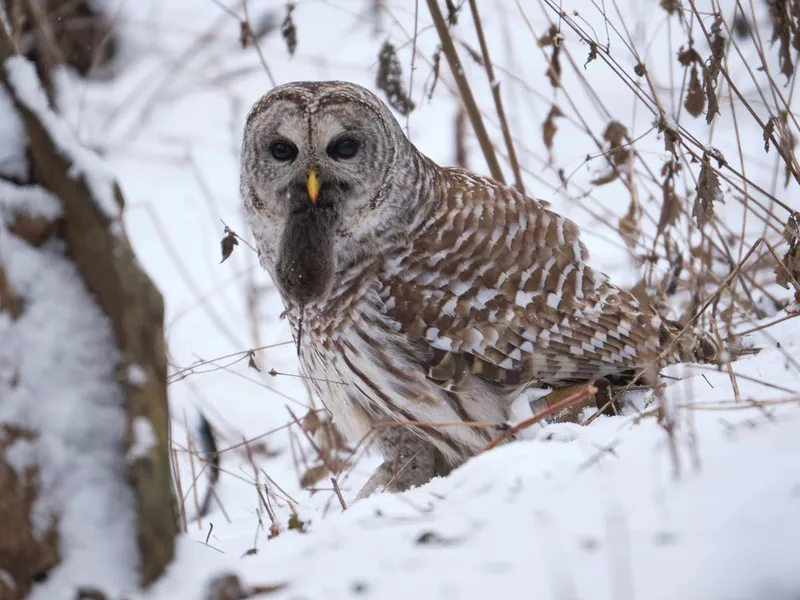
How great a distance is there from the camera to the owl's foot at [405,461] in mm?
3619

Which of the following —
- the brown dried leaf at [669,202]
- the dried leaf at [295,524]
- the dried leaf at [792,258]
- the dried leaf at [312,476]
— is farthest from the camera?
the dried leaf at [312,476]

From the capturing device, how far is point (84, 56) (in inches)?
343

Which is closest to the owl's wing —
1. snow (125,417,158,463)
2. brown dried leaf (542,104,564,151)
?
brown dried leaf (542,104,564,151)

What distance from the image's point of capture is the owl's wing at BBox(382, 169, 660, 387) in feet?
11.0

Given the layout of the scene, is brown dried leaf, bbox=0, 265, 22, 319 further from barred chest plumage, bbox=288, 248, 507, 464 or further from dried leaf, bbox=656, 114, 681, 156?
dried leaf, bbox=656, 114, 681, 156

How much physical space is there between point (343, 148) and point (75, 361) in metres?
1.87

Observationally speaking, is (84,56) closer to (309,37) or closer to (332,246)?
(309,37)

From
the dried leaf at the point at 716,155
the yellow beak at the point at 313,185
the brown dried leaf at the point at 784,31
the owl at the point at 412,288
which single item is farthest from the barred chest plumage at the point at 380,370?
the brown dried leaf at the point at 784,31

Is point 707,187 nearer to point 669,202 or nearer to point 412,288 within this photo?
point 669,202

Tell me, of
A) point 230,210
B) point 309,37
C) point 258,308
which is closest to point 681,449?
point 258,308

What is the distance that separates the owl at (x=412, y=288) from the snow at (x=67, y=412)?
1.49 metres

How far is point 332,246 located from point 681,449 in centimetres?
176

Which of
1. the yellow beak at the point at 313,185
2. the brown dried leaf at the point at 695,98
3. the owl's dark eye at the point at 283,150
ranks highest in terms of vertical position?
the owl's dark eye at the point at 283,150

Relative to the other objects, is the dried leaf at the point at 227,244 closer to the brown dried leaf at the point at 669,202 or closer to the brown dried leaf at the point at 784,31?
the brown dried leaf at the point at 669,202
